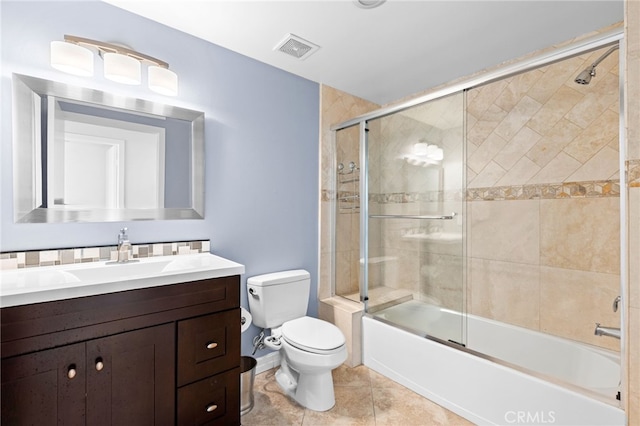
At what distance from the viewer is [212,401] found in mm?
1428

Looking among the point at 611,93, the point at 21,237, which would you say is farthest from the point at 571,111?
the point at 21,237

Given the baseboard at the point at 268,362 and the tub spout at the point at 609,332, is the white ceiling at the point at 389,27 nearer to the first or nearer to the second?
the tub spout at the point at 609,332

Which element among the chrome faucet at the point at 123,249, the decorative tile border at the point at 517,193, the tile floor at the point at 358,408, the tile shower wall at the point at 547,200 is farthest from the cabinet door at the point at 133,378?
the tile shower wall at the point at 547,200

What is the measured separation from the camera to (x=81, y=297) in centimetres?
112

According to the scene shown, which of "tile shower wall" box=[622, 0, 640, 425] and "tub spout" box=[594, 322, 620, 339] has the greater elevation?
"tile shower wall" box=[622, 0, 640, 425]

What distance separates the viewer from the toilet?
177cm

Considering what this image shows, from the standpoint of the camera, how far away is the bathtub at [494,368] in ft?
4.66

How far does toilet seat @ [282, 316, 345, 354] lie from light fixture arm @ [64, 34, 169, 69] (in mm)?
1761

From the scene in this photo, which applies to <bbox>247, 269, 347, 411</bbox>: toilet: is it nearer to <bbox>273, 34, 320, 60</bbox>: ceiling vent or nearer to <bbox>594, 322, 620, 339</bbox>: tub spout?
<bbox>594, 322, 620, 339</bbox>: tub spout

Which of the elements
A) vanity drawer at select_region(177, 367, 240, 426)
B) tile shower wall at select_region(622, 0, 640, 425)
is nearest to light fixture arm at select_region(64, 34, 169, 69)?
vanity drawer at select_region(177, 367, 240, 426)

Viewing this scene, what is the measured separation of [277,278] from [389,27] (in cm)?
174

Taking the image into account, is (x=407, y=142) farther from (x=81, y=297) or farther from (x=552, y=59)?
(x=81, y=297)

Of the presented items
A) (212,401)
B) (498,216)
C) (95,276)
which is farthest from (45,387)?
(498,216)

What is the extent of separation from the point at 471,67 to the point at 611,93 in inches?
34.1
